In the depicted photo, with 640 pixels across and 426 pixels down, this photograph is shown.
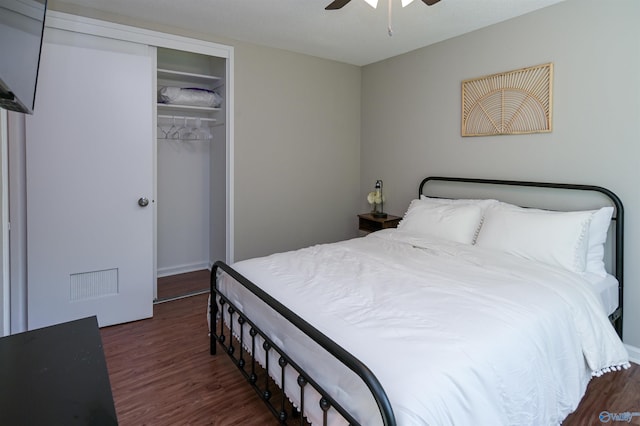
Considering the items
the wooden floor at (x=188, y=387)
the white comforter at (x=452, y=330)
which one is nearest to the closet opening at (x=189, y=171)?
the wooden floor at (x=188, y=387)

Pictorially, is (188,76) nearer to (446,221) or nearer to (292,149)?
(292,149)

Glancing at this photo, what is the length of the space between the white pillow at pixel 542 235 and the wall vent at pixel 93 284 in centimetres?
279

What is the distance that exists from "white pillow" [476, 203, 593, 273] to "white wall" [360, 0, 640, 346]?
0.44 metres

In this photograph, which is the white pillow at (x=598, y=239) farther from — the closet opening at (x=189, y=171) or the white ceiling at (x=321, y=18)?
the closet opening at (x=189, y=171)

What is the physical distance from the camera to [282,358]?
1.60m

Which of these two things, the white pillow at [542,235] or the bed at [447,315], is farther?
the white pillow at [542,235]

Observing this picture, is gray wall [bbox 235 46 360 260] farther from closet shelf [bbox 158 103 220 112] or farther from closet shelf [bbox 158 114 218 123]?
closet shelf [bbox 158 114 218 123]

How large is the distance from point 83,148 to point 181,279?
1764 mm

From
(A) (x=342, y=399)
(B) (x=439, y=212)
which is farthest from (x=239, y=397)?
(B) (x=439, y=212)

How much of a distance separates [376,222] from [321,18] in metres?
1.97

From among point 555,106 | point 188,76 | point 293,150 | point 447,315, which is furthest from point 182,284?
point 555,106

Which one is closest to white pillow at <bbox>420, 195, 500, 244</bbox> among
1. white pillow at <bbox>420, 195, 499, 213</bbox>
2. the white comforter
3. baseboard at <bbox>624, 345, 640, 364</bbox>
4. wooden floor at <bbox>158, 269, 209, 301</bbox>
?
white pillow at <bbox>420, 195, 499, 213</bbox>

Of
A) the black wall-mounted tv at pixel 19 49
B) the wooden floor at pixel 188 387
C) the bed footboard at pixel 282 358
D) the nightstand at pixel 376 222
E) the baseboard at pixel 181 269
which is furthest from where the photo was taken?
the baseboard at pixel 181 269

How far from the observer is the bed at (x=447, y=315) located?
4.10 feet
